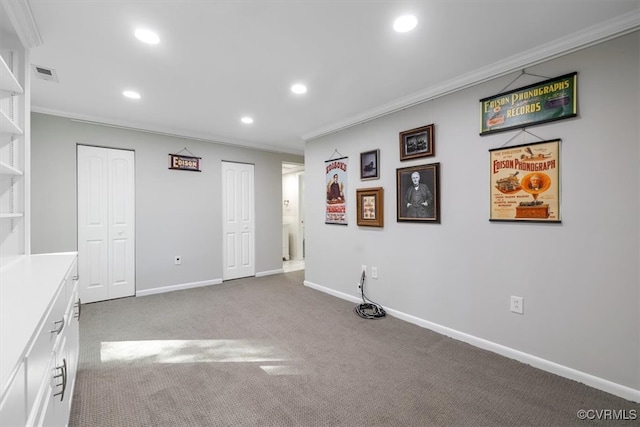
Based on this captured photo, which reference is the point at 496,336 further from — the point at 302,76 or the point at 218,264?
the point at 218,264

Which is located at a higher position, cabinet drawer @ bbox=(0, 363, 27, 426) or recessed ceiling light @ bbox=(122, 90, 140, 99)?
recessed ceiling light @ bbox=(122, 90, 140, 99)

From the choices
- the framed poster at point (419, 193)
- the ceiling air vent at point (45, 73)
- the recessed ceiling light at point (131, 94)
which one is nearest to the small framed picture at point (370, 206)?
the framed poster at point (419, 193)

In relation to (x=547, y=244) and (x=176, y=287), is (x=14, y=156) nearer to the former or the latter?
(x=176, y=287)

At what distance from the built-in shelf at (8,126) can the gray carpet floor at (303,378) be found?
1.71 metres

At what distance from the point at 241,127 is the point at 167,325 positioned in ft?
8.79

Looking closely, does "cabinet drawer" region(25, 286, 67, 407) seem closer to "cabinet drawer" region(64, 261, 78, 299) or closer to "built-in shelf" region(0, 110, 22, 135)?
"cabinet drawer" region(64, 261, 78, 299)

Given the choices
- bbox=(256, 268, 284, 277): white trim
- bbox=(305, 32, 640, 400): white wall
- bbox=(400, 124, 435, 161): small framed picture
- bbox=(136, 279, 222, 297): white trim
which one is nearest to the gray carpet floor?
bbox=(305, 32, 640, 400): white wall

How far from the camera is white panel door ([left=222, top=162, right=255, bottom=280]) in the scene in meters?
4.80

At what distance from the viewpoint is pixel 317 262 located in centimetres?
432

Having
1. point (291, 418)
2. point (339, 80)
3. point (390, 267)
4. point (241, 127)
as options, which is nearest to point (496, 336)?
point (390, 267)

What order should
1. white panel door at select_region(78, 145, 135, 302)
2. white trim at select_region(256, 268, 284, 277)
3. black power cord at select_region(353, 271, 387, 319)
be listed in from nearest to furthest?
black power cord at select_region(353, 271, 387, 319) → white panel door at select_region(78, 145, 135, 302) → white trim at select_region(256, 268, 284, 277)

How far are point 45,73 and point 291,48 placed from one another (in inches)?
86.5

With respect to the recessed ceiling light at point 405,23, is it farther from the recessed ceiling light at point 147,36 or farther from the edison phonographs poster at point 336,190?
the edison phonographs poster at point 336,190

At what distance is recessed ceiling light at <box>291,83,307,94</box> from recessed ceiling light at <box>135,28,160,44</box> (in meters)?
1.17
